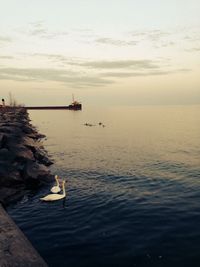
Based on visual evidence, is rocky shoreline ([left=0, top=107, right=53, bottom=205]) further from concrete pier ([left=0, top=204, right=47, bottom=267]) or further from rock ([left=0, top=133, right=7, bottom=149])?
concrete pier ([left=0, top=204, right=47, bottom=267])

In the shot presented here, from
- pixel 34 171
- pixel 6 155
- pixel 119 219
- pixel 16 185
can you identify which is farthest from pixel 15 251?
pixel 6 155

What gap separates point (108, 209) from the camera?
1722 cm

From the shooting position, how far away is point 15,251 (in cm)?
839

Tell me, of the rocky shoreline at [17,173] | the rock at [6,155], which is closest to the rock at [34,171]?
the rocky shoreline at [17,173]

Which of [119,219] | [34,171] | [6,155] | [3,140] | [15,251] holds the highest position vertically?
[3,140]

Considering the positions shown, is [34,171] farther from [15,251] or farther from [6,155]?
[15,251]

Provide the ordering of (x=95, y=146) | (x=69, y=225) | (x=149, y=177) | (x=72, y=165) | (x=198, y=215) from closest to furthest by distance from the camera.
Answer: (x=69, y=225), (x=198, y=215), (x=149, y=177), (x=72, y=165), (x=95, y=146)

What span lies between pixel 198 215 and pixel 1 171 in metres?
12.7

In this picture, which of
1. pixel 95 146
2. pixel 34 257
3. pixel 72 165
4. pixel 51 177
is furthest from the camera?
pixel 95 146

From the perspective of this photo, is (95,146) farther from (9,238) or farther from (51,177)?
(9,238)

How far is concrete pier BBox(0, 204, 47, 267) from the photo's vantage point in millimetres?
7797

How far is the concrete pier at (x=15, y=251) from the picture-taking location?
25.6 ft

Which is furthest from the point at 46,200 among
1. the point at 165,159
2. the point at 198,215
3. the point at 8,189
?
the point at 165,159

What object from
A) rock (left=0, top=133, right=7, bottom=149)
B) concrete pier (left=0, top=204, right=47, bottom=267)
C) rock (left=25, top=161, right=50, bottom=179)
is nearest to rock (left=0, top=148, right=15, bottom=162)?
rock (left=25, top=161, right=50, bottom=179)
